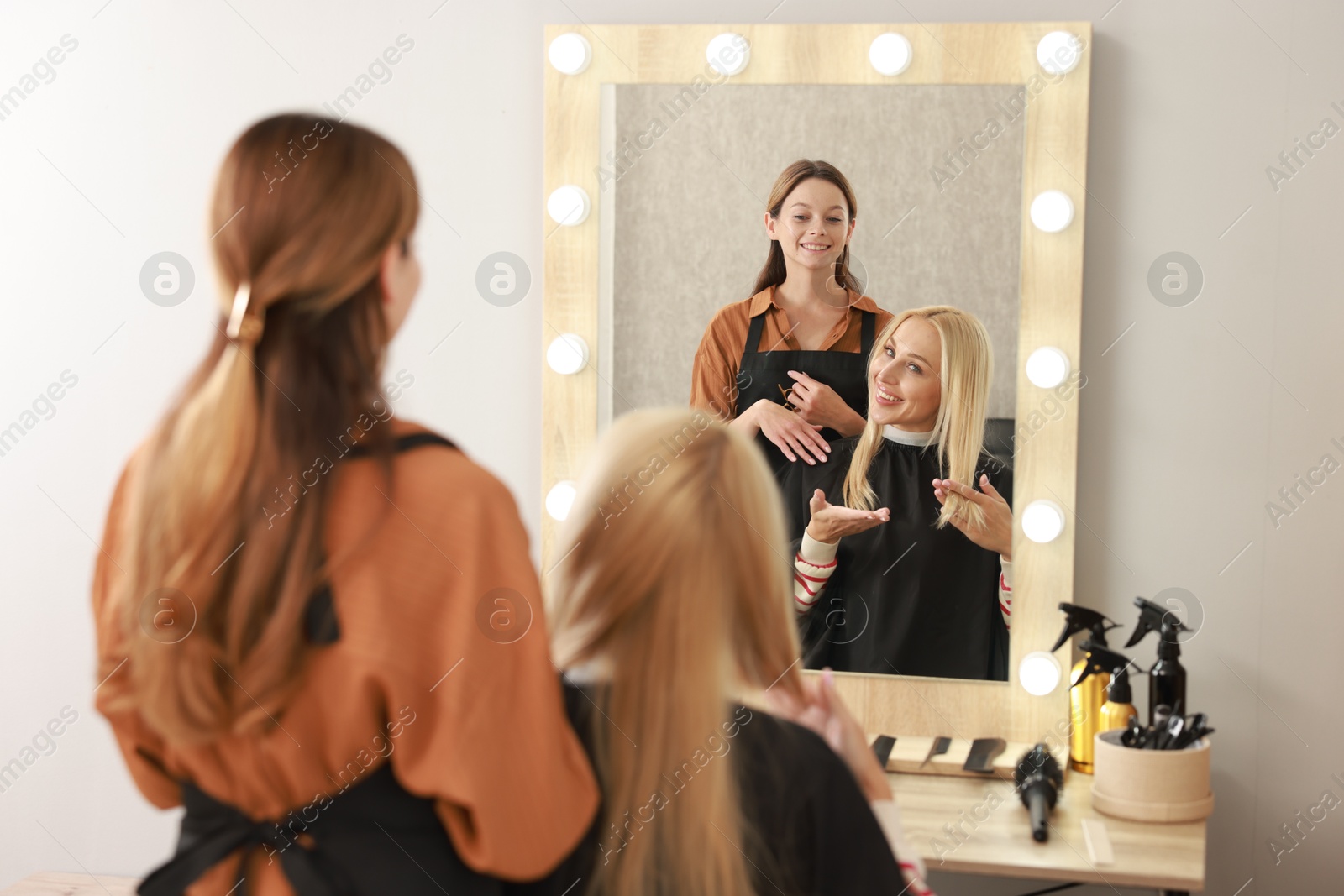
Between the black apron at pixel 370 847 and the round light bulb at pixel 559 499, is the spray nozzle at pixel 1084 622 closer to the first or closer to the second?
the round light bulb at pixel 559 499

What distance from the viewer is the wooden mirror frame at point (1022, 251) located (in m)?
1.42

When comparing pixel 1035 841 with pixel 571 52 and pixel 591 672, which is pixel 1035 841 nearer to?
pixel 591 672

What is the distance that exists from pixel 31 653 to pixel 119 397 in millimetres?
446

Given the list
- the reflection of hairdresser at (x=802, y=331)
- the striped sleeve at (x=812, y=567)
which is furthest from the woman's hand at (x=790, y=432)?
the striped sleeve at (x=812, y=567)

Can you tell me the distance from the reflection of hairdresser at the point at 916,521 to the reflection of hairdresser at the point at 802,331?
3 centimetres

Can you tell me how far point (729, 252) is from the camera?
150cm

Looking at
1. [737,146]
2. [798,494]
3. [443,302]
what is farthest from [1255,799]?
[443,302]

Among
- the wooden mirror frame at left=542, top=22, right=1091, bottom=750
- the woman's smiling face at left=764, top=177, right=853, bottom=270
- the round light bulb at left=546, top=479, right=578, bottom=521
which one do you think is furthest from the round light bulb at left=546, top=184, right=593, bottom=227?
the round light bulb at left=546, top=479, right=578, bottom=521

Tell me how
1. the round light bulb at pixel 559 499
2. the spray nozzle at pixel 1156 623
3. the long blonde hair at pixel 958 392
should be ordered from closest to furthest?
the spray nozzle at pixel 1156 623
the long blonde hair at pixel 958 392
the round light bulb at pixel 559 499

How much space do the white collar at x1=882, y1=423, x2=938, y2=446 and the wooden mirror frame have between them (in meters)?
0.12

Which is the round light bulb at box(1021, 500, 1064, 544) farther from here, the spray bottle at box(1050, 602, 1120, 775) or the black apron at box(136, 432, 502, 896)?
the black apron at box(136, 432, 502, 896)

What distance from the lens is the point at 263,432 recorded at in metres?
0.73

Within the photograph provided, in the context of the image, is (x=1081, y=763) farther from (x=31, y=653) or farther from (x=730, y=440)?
(x=31, y=653)

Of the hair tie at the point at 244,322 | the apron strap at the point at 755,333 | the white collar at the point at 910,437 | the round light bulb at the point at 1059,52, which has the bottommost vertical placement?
the white collar at the point at 910,437
